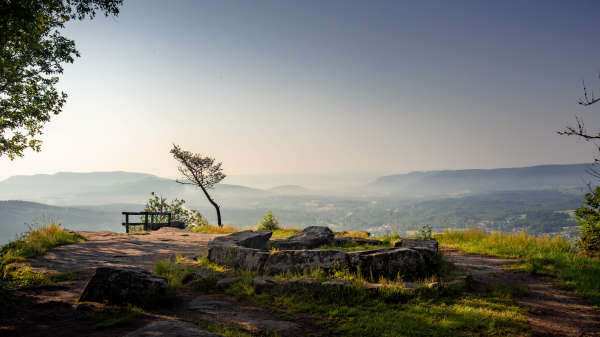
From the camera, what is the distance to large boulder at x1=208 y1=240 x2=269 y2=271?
10.0m

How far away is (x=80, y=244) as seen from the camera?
46.8 ft

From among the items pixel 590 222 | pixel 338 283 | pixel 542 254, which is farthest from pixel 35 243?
pixel 590 222

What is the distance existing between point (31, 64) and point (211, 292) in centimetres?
2045

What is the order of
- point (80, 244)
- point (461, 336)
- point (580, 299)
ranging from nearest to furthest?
point (461, 336)
point (580, 299)
point (80, 244)

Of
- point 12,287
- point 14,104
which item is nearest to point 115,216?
point 14,104

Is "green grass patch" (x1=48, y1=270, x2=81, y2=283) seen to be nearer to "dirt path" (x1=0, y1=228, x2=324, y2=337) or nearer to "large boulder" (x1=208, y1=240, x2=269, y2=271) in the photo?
"dirt path" (x1=0, y1=228, x2=324, y2=337)

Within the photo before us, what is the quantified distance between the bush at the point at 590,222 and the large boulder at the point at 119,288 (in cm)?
1486

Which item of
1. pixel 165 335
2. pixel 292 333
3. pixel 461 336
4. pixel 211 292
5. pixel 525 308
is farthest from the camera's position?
pixel 211 292

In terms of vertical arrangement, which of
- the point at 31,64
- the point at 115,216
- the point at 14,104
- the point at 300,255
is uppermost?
the point at 31,64

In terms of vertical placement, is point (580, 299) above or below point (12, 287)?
below

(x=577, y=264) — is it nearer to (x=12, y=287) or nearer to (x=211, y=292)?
(x=211, y=292)

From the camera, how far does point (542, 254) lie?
34.5 feet

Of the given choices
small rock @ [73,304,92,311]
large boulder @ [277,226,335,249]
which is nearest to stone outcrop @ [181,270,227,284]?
small rock @ [73,304,92,311]

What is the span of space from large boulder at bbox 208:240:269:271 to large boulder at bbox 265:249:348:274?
43 centimetres
